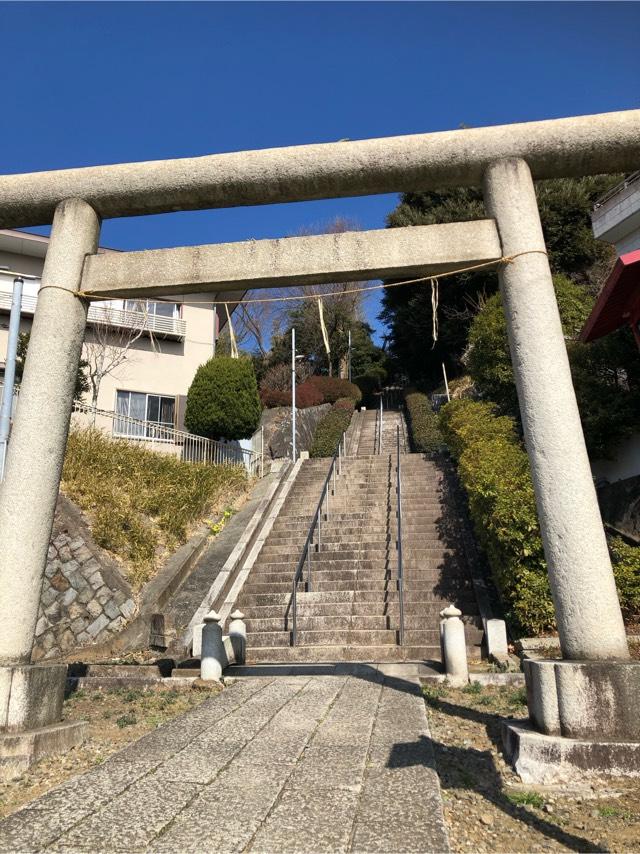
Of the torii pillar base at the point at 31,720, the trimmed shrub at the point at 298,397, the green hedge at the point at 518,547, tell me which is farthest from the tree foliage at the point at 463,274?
the torii pillar base at the point at 31,720

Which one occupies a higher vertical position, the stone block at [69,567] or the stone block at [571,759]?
the stone block at [69,567]

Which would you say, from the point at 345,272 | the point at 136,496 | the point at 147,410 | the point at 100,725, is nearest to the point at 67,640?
the point at 136,496

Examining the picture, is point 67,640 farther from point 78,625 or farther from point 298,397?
point 298,397

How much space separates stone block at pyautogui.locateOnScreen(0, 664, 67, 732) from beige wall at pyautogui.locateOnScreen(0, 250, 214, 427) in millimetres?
15610

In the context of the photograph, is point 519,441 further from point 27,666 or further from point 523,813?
point 27,666

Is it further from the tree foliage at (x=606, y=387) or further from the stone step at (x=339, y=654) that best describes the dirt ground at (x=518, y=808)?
Answer: the tree foliage at (x=606, y=387)

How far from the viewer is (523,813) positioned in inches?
129

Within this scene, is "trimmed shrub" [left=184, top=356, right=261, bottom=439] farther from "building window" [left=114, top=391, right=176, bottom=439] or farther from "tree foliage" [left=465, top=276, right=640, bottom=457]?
"tree foliage" [left=465, top=276, right=640, bottom=457]

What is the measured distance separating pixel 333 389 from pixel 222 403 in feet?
56.1

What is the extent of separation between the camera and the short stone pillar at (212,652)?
6.88 meters

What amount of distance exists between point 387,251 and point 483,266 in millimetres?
859

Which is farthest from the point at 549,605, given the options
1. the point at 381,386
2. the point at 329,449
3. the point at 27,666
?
the point at 381,386

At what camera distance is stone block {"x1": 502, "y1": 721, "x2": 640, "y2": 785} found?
140 inches

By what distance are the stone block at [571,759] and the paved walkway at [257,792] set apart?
649 millimetres
